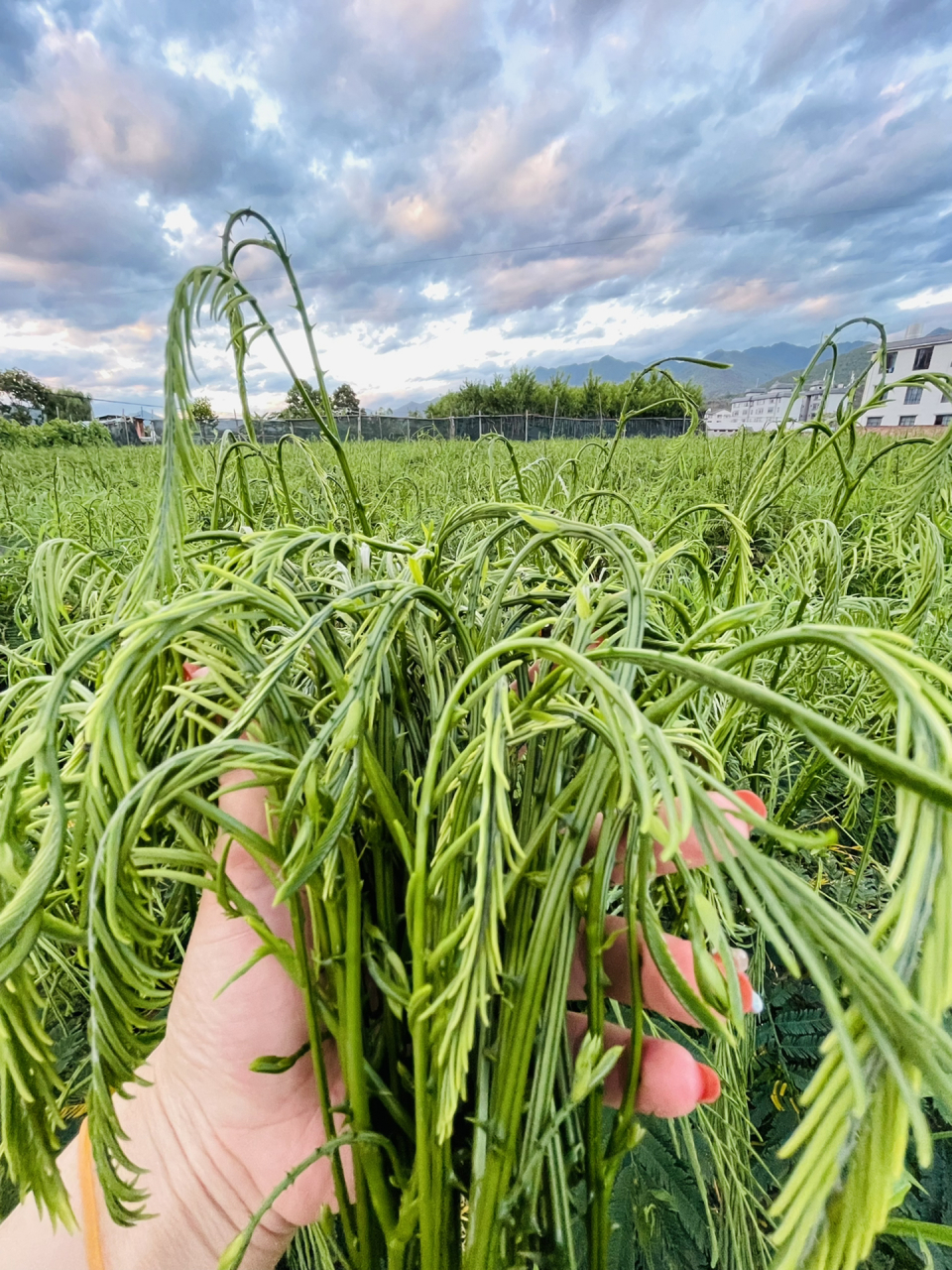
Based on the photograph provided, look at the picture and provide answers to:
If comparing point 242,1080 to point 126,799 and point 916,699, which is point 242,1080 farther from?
point 916,699

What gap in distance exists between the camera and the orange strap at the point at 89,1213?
37 cm

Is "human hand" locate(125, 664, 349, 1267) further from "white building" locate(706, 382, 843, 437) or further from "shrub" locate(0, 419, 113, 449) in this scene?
"shrub" locate(0, 419, 113, 449)

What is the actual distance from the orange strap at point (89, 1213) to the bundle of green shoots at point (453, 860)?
9 centimetres

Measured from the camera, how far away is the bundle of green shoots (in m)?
0.12

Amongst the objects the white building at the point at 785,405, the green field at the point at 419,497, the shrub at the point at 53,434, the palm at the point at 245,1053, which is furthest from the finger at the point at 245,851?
the shrub at the point at 53,434

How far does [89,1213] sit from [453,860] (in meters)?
0.38

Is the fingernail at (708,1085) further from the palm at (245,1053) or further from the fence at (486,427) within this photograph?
the fence at (486,427)

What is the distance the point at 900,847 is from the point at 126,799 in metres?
0.19

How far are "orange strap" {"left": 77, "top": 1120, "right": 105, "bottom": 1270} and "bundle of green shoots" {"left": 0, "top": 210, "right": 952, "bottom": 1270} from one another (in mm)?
94

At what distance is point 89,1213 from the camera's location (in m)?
0.37

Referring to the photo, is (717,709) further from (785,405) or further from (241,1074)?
(241,1074)

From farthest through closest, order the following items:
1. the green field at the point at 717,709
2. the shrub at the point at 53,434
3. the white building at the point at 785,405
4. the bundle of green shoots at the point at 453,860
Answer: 1. the shrub at the point at 53,434
2. the white building at the point at 785,405
3. the green field at the point at 717,709
4. the bundle of green shoots at the point at 453,860

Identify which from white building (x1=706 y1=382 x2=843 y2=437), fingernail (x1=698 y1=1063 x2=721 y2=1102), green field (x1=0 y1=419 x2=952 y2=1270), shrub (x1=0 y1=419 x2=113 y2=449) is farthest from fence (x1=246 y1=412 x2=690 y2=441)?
fingernail (x1=698 y1=1063 x2=721 y2=1102)

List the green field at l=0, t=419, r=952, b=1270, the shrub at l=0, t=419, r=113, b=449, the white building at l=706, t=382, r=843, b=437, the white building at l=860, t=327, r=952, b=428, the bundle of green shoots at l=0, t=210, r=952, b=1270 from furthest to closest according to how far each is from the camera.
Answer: the white building at l=860, t=327, r=952, b=428
the shrub at l=0, t=419, r=113, b=449
the white building at l=706, t=382, r=843, b=437
the green field at l=0, t=419, r=952, b=1270
the bundle of green shoots at l=0, t=210, r=952, b=1270
